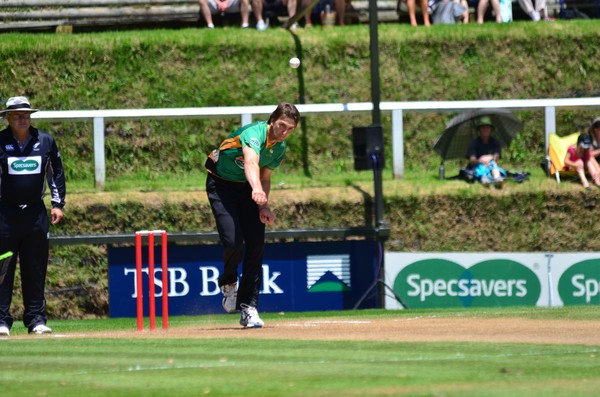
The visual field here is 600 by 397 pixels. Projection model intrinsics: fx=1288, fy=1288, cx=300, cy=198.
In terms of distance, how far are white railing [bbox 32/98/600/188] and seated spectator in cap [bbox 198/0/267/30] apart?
3.34 metres

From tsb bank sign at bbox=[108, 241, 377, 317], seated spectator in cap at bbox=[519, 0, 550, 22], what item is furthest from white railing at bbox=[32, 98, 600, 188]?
seated spectator in cap at bbox=[519, 0, 550, 22]

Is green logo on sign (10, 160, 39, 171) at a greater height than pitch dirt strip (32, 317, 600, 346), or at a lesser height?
greater

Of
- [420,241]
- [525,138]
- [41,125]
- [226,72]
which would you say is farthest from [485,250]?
[41,125]

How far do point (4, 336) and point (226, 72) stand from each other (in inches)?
387

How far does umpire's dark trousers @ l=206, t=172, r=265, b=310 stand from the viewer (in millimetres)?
10836

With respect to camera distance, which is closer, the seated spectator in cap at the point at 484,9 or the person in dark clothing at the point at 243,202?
the person in dark clothing at the point at 243,202

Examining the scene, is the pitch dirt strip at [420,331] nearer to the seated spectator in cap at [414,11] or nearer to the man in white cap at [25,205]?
the man in white cap at [25,205]

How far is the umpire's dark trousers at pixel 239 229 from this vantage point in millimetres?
10836

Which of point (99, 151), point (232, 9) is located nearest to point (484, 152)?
point (99, 151)

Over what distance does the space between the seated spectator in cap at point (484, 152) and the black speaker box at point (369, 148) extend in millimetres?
1661

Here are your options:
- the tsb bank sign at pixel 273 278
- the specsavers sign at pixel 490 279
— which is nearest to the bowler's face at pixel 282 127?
the tsb bank sign at pixel 273 278

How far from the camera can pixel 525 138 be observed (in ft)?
66.5

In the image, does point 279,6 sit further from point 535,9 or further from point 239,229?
point 239,229

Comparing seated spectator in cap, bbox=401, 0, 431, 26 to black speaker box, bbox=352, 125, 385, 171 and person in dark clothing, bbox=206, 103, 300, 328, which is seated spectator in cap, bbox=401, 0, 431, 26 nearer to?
black speaker box, bbox=352, 125, 385, 171
